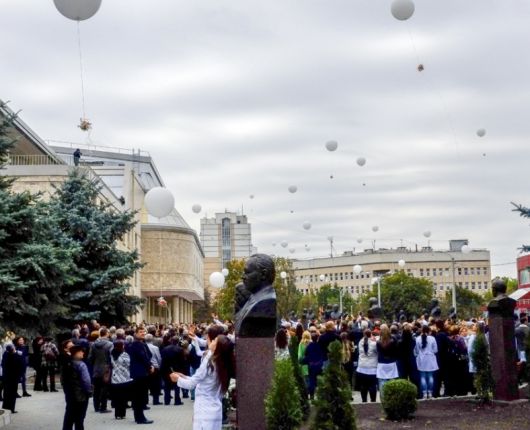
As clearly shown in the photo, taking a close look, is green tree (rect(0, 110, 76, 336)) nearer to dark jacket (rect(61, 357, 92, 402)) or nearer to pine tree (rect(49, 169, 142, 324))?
dark jacket (rect(61, 357, 92, 402))

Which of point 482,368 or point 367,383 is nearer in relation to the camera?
point 482,368

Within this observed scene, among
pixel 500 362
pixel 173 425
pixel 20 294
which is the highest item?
pixel 20 294

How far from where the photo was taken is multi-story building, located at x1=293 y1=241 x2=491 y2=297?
158500 mm

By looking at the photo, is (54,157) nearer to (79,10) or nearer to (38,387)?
(38,387)

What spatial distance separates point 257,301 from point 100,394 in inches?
374

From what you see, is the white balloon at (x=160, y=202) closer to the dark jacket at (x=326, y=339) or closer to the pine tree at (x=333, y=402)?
the dark jacket at (x=326, y=339)

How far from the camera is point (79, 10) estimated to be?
1175 cm

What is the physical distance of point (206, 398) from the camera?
28.1ft

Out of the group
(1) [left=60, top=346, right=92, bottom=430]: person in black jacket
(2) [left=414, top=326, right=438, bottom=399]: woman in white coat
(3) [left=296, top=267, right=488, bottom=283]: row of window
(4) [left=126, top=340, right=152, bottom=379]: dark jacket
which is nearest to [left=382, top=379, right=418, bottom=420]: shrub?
(2) [left=414, top=326, right=438, bottom=399]: woman in white coat

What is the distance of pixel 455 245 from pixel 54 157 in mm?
122333

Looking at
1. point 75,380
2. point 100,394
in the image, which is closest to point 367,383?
point 100,394

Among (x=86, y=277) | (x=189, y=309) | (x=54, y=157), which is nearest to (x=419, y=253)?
(x=189, y=309)

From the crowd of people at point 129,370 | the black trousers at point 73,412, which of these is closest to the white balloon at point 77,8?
the crowd of people at point 129,370

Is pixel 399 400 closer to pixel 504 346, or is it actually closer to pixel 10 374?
pixel 504 346
